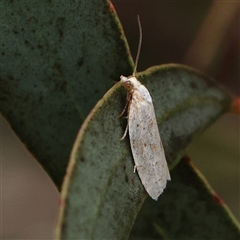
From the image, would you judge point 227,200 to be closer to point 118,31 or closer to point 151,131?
point 151,131

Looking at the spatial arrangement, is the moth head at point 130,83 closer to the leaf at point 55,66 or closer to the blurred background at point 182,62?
the leaf at point 55,66

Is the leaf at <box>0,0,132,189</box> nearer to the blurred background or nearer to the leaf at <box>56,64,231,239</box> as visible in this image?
the leaf at <box>56,64,231,239</box>

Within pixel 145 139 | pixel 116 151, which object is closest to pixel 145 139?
pixel 145 139

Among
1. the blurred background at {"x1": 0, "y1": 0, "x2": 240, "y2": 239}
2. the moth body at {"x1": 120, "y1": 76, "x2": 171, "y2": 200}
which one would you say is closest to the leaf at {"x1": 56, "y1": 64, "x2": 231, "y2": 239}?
the moth body at {"x1": 120, "y1": 76, "x2": 171, "y2": 200}

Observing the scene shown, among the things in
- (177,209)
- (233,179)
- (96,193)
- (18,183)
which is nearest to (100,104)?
(96,193)

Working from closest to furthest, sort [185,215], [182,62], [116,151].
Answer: [116,151], [185,215], [182,62]

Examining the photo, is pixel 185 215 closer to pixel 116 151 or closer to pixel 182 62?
pixel 116 151
